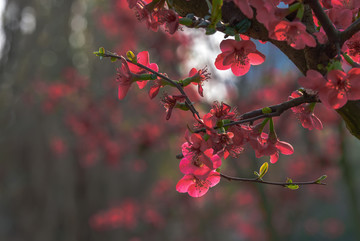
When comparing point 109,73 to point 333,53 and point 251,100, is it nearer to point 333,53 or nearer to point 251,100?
point 251,100

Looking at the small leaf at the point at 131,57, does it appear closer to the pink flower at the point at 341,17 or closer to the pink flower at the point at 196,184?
the pink flower at the point at 196,184

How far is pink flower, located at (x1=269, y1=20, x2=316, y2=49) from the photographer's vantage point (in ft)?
2.55

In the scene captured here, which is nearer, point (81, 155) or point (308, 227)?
point (81, 155)

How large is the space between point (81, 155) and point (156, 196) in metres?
2.18

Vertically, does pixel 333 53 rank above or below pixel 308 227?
above

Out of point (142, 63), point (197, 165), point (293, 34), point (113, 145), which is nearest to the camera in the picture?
point (293, 34)

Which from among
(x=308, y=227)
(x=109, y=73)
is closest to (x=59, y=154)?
(x=109, y=73)

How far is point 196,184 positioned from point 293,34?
0.46 metres

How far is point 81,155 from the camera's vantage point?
9.03 metres

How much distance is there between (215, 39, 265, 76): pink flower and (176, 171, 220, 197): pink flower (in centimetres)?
29

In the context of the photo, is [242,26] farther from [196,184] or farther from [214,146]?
[196,184]

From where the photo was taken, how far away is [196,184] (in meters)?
0.98

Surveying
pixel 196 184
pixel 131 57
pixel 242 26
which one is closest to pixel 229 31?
pixel 242 26

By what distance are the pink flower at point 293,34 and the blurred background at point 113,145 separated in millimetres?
4311
